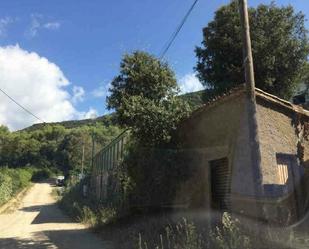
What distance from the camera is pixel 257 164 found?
9625 mm

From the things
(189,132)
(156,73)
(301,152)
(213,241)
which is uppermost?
(156,73)

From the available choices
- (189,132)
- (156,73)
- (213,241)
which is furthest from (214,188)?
(156,73)

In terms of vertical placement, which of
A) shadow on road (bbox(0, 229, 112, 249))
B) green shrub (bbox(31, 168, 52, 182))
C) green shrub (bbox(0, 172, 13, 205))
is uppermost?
green shrub (bbox(31, 168, 52, 182))

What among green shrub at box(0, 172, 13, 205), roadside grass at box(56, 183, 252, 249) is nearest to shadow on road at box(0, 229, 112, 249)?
roadside grass at box(56, 183, 252, 249)

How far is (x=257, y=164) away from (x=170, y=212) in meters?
5.99

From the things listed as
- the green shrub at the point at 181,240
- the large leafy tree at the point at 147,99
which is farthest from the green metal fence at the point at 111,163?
the green shrub at the point at 181,240

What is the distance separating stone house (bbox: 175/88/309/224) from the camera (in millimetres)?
12137

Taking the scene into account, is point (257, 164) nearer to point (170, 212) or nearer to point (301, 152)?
point (301, 152)

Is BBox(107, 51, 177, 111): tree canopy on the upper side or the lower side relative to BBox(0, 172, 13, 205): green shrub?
upper

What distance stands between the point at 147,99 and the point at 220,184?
4.19 metres

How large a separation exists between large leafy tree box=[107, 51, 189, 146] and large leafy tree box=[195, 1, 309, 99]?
29.2 feet

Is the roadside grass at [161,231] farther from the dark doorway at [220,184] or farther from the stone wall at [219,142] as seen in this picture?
the stone wall at [219,142]

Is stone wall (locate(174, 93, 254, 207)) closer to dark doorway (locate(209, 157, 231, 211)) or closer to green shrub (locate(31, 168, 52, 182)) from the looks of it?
dark doorway (locate(209, 157, 231, 211))

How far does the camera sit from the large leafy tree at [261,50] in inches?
1025
